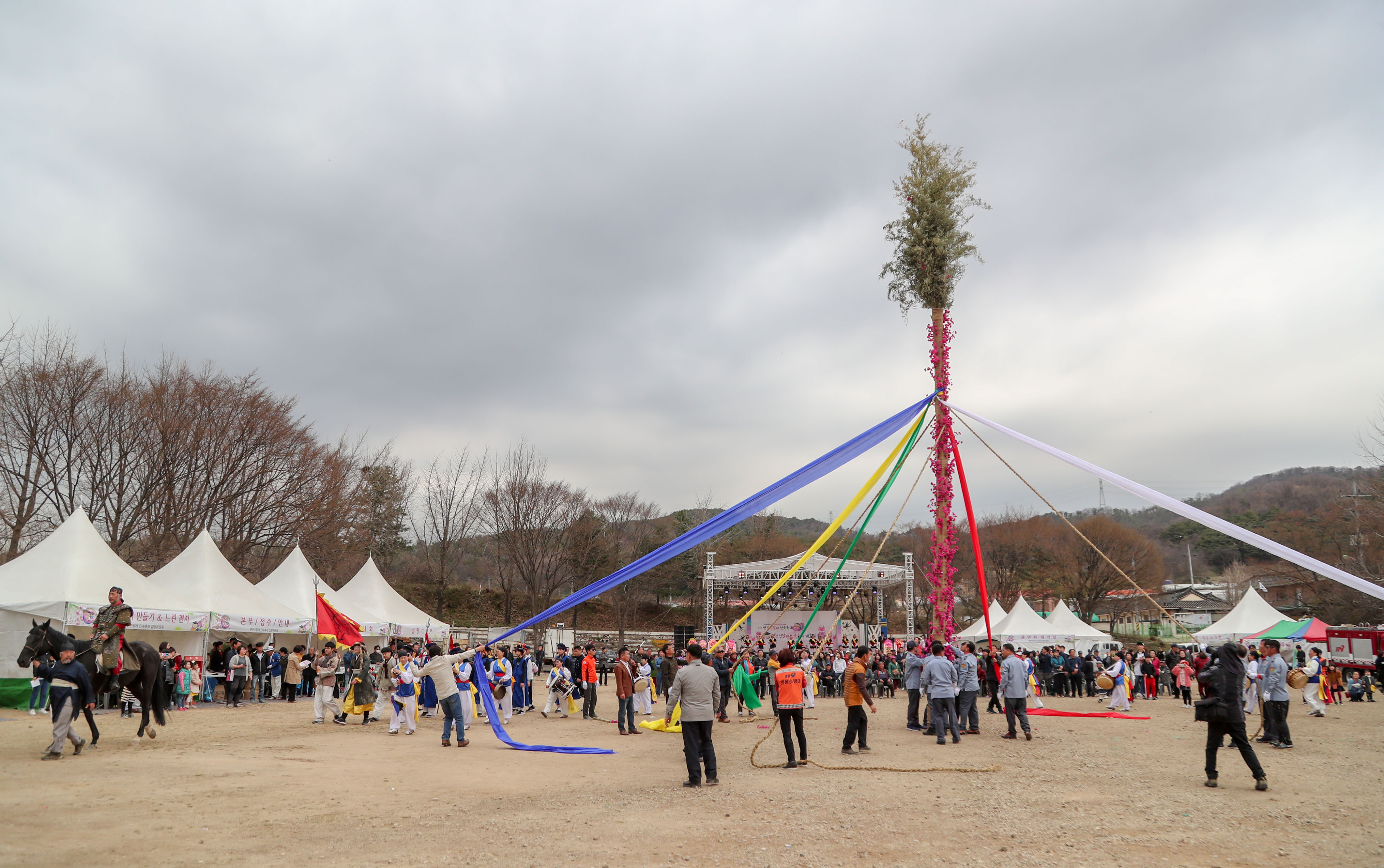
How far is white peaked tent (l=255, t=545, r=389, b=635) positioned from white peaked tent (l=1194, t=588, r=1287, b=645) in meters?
27.4

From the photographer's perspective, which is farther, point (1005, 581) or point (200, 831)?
point (1005, 581)

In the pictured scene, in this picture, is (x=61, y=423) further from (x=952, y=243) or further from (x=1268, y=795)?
(x=1268, y=795)

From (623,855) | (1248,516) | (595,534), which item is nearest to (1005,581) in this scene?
(1248,516)

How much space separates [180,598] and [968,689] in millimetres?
17033

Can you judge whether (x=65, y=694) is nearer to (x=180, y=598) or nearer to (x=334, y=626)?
(x=180, y=598)

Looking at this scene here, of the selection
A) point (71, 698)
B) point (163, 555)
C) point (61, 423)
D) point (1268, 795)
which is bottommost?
point (1268, 795)

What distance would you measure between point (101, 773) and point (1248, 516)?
6789 centimetres

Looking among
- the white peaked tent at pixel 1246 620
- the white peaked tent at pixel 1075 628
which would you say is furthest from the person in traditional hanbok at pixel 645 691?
the white peaked tent at pixel 1246 620

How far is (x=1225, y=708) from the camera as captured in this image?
7508 millimetres

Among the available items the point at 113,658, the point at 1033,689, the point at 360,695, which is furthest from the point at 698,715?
the point at 1033,689

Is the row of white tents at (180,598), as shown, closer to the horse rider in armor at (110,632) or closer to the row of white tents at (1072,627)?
the horse rider in armor at (110,632)

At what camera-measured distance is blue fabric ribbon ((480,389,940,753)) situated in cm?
952

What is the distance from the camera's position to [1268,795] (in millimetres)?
7262

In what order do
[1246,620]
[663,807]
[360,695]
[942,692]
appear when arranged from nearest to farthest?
[663,807] < [942,692] < [360,695] < [1246,620]
